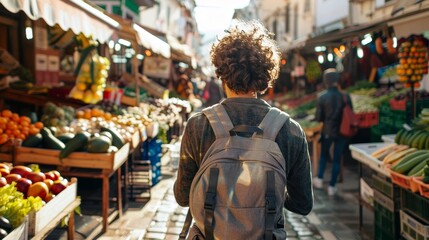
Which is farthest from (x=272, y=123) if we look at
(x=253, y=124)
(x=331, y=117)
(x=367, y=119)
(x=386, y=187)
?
(x=367, y=119)

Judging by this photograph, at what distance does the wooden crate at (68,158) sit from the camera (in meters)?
5.81

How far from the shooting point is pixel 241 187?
95.7 inches

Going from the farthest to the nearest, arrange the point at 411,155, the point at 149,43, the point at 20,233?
the point at 149,43 → the point at 411,155 → the point at 20,233

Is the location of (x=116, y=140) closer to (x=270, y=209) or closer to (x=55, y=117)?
(x=55, y=117)

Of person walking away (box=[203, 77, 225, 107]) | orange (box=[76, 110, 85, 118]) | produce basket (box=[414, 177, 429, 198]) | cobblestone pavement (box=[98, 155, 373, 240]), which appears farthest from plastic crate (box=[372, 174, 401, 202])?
person walking away (box=[203, 77, 225, 107])

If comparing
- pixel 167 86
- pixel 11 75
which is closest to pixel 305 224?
pixel 11 75

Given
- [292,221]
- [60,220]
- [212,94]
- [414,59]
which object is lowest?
[292,221]

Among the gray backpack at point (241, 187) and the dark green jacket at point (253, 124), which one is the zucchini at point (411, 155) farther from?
the gray backpack at point (241, 187)

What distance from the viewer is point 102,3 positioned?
51.4 feet

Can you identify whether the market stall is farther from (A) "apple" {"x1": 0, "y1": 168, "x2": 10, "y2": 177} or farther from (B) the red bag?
(B) the red bag

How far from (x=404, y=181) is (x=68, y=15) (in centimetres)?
365

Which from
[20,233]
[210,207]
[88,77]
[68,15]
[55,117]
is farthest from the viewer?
[88,77]

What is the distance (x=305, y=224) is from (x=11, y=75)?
603cm

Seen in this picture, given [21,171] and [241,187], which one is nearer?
[241,187]
